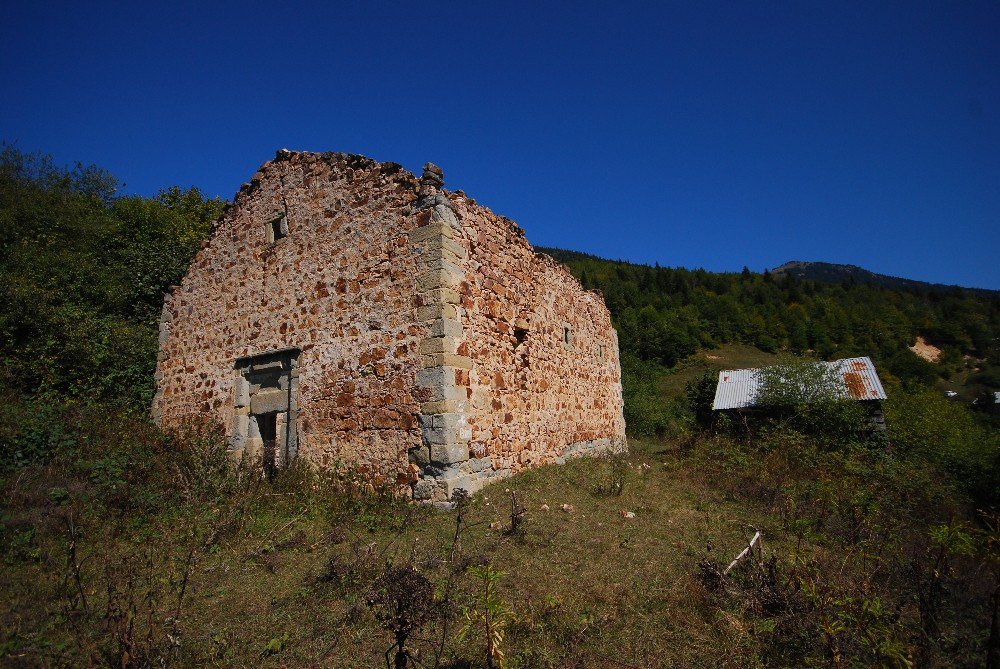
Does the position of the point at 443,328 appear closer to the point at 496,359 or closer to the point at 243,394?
the point at 496,359

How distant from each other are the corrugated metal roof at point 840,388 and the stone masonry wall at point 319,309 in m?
15.1

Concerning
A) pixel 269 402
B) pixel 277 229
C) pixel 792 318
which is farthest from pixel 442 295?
pixel 792 318

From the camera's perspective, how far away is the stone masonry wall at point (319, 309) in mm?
7234

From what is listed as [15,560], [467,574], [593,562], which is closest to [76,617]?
[15,560]

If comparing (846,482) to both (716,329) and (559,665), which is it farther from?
(716,329)

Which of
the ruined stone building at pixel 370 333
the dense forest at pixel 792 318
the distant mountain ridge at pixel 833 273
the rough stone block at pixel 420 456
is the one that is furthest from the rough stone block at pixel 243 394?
the distant mountain ridge at pixel 833 273

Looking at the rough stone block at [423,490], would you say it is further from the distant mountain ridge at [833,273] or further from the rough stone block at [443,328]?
the distant mountain ridge at [833,273]

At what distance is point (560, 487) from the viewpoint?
304 inches

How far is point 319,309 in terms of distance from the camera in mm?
8086

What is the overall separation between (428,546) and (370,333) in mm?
3401

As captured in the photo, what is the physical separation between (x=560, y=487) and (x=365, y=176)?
6.03 metres

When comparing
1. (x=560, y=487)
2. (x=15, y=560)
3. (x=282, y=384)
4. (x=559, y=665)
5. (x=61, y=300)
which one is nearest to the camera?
(x=559, y=665)

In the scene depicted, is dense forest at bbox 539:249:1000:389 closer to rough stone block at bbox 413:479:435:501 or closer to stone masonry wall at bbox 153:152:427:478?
stone masonry wall at bbox 153:152:427:478

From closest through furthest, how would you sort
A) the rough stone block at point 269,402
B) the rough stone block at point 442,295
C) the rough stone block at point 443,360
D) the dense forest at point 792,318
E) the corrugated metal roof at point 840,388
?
the rough stone block at point 443,360 → the rough stone block at point 442,295 → the rough stone block at point 269,402 → the corrugated metal roof at point 840,388 → the dense forest at point 792,318
